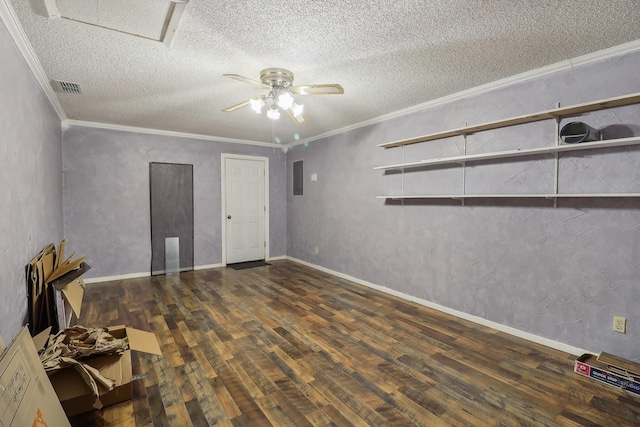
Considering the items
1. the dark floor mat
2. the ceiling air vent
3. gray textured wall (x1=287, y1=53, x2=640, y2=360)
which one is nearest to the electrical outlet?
gray textured wall (x1=287, y1=53, x2=640, y2=360)

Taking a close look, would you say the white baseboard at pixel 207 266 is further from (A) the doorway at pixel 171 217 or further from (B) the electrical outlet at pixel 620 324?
(B) the electrical outlet at pixel 620 324

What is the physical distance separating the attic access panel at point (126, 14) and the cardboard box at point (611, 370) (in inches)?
141

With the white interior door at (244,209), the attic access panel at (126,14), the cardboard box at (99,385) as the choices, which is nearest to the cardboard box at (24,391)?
the cardboard box at (99,385)

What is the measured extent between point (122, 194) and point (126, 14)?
11.8ft

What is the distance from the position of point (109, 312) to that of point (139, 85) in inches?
96.7

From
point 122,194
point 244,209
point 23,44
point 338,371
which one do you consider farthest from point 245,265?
point 23,44

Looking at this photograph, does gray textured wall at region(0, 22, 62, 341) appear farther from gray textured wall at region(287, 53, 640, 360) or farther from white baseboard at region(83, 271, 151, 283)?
gray textured wall at region(287, 53, 640, 360)

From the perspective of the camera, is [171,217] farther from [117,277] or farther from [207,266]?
[117,277]

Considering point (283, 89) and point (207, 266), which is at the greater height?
point (283, 89)

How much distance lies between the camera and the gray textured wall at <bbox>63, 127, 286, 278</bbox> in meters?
4.46

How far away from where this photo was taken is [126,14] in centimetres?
187

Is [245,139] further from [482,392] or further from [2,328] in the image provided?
[482,392]

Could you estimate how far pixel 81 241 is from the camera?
14.8ft

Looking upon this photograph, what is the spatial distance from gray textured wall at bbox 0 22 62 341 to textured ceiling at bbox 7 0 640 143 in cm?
28
